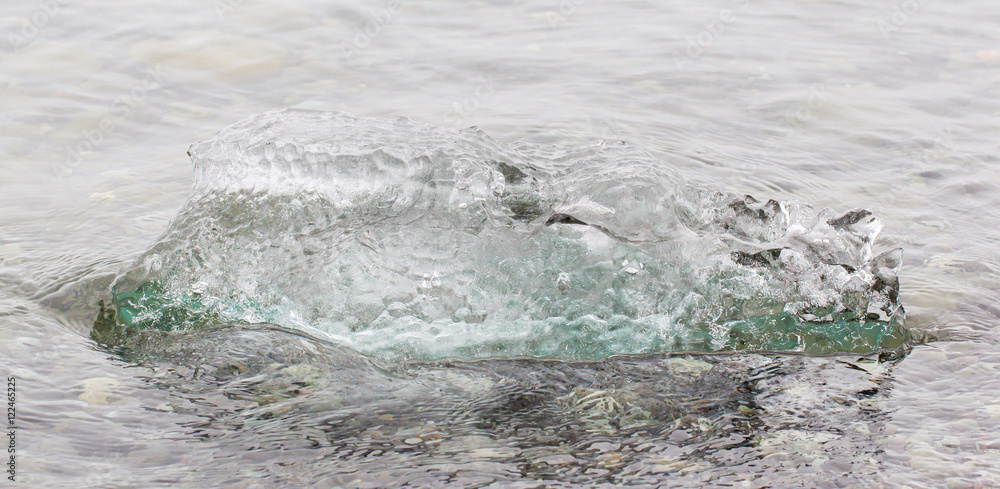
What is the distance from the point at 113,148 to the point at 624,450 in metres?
4.65

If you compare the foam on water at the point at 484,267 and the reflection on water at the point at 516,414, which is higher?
the foam on water at the point at 484,267

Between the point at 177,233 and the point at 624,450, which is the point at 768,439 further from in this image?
the point at 177,233

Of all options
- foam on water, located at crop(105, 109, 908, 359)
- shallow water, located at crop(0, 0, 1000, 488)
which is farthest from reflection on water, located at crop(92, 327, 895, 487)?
foam on water, located at crop(105, 109, 908, 359)

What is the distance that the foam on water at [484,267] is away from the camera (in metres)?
3.70

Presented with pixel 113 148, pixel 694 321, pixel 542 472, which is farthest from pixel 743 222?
pixel 113 148

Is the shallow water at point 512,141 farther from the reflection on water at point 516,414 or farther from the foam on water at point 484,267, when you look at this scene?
the foam on water at point 484,267

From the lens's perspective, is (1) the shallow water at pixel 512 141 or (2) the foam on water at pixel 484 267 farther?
(2) the foam on water at pixel 484 267

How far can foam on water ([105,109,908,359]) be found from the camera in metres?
3.70

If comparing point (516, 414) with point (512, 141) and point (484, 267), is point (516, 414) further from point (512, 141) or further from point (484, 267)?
point (512, 141)

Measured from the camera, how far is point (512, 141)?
6090 millimetres

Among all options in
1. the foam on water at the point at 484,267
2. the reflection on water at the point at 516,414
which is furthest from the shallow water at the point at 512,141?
the foam on water at the point at 484,267

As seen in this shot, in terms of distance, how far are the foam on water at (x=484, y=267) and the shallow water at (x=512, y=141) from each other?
0.15m

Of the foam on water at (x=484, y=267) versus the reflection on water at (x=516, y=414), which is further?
the foam on water at (x=484, y=267)

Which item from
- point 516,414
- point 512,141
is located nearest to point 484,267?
point 516,414
